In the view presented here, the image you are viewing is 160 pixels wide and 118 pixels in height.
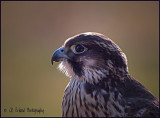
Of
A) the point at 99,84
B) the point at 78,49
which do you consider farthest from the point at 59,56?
the point at 99,84

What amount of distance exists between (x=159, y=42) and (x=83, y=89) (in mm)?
Answer: 11029

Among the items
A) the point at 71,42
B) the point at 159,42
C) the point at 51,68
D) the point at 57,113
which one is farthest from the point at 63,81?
the point at 71,42

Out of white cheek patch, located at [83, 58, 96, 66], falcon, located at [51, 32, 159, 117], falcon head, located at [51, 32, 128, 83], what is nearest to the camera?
falcon, located at [51, 32, 159, 117]

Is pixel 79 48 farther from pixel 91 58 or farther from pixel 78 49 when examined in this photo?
pixel 91 58

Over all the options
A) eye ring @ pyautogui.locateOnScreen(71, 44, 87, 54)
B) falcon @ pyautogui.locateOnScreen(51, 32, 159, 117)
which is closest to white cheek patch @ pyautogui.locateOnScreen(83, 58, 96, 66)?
falcon @ pyautogui.locateOnScreen(51, 32, 159, 117)

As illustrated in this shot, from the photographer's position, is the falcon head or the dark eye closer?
the falcon head

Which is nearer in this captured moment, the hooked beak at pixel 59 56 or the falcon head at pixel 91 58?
the falcon head at pixel 91 58

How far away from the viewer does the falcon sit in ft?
14.9

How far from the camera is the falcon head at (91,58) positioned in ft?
15.6

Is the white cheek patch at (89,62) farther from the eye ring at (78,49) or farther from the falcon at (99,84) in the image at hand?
the eye ring at (78,49)

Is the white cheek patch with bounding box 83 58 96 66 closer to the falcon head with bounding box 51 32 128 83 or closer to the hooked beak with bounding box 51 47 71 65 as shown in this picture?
the falcon head with bounding box 51 32 128 83

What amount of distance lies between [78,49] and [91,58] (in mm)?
189

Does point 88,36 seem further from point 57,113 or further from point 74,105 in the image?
point 57,113

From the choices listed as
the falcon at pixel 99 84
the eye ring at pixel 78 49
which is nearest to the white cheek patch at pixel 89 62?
the falcon at pixel 99 84
